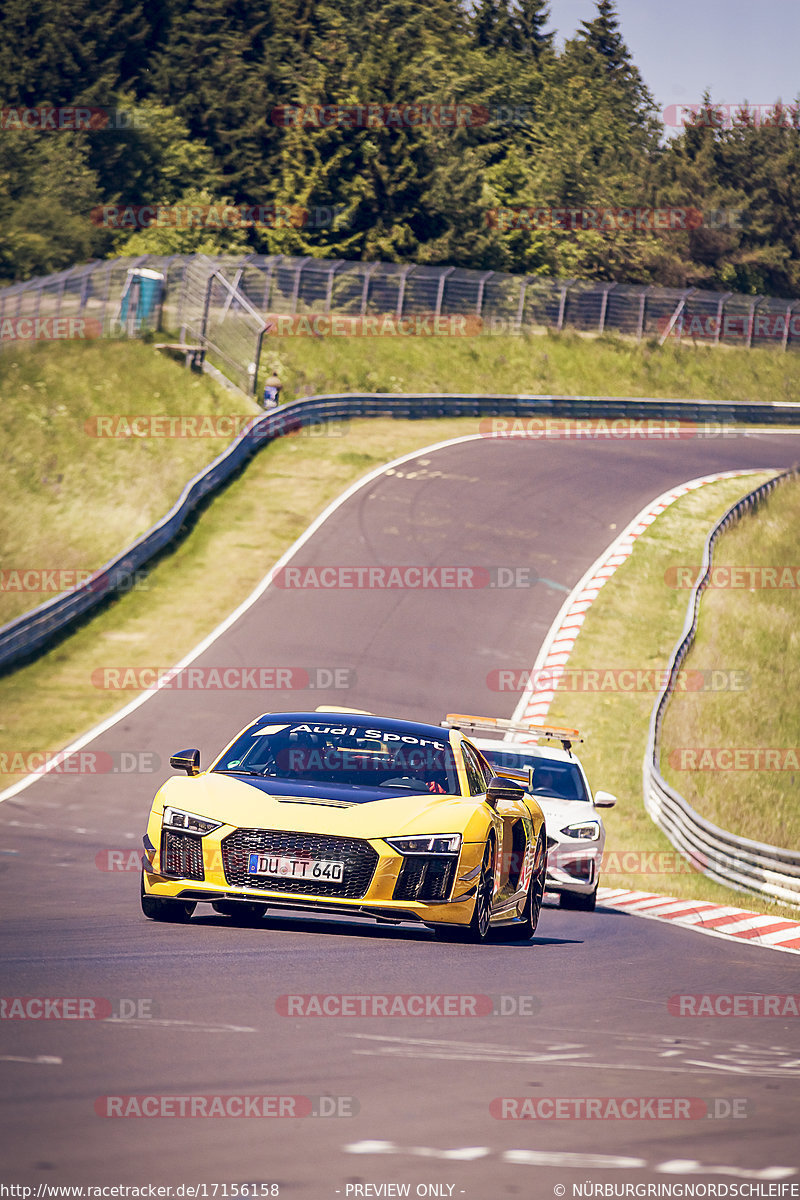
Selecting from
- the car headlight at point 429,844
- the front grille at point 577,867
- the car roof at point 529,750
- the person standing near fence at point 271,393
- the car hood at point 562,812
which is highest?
the person standing near fence at point 271,393

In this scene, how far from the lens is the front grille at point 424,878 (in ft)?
31.9

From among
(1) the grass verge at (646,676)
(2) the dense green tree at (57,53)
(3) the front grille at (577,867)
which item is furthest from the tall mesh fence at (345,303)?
(2) the dense green tree at (57,53)

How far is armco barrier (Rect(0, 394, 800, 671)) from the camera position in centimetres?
2805

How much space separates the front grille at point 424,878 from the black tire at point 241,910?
35.7 inches

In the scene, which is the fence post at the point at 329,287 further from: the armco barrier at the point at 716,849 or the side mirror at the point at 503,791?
the side mirror at the point at 503,791

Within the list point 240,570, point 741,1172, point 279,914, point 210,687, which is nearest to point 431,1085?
point 741,1172

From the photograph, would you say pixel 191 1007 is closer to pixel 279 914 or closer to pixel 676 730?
pixel 279 914

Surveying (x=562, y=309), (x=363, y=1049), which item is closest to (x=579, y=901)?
(x=363, y=1049)

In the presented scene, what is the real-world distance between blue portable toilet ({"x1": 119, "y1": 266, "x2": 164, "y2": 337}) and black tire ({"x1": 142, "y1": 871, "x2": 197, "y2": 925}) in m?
40.5

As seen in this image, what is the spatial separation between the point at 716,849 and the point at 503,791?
9490 mm

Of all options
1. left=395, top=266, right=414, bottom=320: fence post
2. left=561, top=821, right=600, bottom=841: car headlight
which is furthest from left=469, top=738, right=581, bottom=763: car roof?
left=395, top=266, right=414, bottom=320: fence post

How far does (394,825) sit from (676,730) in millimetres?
17231

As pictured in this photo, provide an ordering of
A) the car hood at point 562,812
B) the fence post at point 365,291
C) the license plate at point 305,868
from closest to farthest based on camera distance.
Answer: the license plate at point 305,868 < the car hood at point 562,812 < the fence post at point 365,291

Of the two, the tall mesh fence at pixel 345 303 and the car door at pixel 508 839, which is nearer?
the car door at pixel 508 839
